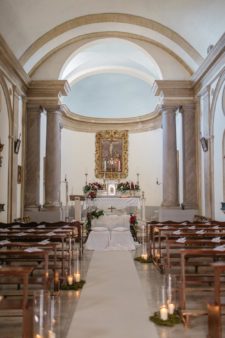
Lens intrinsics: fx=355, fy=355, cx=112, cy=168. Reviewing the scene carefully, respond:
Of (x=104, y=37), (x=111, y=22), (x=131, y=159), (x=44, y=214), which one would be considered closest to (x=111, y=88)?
(x=131, y=159)

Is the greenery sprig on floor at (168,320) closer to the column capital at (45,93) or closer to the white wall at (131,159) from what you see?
the column capital at (45,93)

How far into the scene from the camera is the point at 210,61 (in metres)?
11.3

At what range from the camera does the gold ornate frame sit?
18781 millimetres

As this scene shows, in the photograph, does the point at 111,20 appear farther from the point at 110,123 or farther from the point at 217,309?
the point at 217,309

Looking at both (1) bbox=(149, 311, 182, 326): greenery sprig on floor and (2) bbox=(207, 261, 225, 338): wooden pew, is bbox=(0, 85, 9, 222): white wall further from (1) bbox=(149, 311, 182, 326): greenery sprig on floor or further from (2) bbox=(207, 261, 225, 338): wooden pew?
(2) bbox=(207, 261, 225, 338): wooden pew

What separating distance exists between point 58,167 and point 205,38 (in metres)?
7.32

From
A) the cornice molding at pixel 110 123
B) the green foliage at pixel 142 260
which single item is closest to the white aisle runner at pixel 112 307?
the green foliage at pixel 142 260

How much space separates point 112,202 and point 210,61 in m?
6.62

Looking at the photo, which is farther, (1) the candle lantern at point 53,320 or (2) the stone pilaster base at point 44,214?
(2) the stone pilaster base at point 44,214

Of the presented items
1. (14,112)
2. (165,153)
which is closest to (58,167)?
(14,112)

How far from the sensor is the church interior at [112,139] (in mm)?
7848

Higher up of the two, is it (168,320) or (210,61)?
(210,61)

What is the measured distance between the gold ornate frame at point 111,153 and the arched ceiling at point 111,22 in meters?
6.16

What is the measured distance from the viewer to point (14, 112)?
39.7 feet
